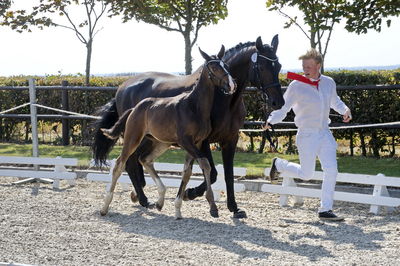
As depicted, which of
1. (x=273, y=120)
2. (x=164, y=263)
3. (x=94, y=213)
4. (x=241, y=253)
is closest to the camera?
(x=164, y=263)

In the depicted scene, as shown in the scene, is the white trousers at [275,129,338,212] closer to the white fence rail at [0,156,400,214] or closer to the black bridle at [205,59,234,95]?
the white fence rail at [0,156,400,214]

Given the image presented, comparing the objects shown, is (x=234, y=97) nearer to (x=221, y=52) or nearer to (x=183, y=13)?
(x=221, y=52)

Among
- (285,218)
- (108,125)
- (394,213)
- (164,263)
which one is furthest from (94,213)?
(394,213)

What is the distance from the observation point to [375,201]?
8.82 m

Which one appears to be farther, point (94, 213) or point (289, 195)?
point (289, 195)

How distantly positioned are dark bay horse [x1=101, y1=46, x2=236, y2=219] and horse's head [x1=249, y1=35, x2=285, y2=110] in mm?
417

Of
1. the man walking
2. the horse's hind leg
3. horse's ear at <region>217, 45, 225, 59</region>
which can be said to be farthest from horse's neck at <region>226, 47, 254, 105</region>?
the horse's hind leg

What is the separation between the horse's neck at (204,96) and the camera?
8.07 meters

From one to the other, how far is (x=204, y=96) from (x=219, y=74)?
14.0 inches

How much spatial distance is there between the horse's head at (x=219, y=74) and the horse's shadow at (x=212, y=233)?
1453 mm

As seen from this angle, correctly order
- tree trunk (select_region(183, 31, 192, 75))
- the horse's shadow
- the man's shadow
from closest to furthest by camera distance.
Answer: the horse's shadow, the man's shadow, tree trunk (select_region(183, 31, 192, 75))

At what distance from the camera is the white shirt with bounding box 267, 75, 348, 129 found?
8.18 metres

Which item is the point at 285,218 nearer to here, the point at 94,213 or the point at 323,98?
the point at 323,98

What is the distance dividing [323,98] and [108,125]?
3144 millimetres
